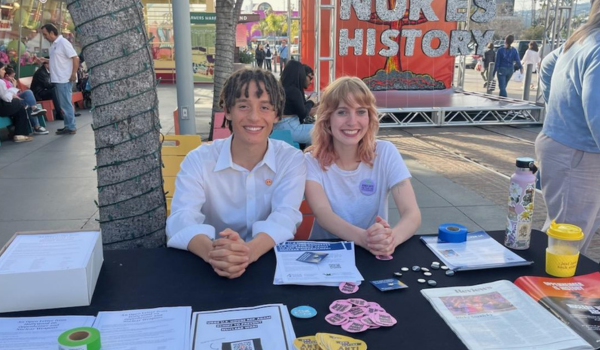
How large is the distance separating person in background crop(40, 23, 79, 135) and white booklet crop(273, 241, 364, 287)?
28.1 feet

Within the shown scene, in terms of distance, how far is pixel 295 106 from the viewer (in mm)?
6047

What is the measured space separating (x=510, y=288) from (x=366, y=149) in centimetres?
108

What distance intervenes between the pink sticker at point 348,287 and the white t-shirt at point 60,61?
931 centimetres

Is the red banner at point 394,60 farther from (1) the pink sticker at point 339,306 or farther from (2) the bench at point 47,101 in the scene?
(1) the pink sticker at point 339,306

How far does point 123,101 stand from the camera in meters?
2.56

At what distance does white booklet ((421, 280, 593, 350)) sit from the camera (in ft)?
4.55

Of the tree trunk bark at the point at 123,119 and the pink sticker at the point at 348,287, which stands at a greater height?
the tree trunk bark at the point at 123,119

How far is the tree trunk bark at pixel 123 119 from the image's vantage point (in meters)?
2.46

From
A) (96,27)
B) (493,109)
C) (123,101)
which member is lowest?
(493,109)

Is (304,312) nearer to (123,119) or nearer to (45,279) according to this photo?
(45,279)

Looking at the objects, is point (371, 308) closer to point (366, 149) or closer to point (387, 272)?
point (387, 272)

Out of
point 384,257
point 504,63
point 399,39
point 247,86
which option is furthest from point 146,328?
point 504,63

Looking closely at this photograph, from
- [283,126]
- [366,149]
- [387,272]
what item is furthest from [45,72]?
[387,272]

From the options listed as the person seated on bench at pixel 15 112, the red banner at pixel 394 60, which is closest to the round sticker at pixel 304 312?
the person seated on bench at pixel 15 112
